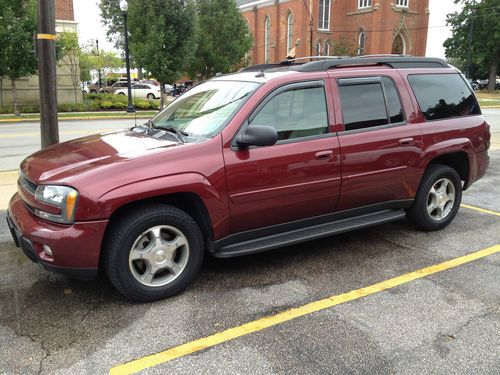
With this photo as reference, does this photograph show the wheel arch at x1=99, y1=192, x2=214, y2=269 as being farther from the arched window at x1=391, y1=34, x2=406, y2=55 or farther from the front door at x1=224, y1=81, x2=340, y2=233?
the arched window at x1=391, y1=34, x2=406, y2=55

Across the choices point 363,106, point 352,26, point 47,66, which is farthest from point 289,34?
point 363,106

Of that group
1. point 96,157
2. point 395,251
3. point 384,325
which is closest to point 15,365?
point 96,157

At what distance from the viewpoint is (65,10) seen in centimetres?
→ 2923

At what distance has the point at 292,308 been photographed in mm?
3617

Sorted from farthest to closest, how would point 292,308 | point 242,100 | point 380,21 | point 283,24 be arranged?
point 283,24 → point 380,21 → point 242,100 → point 292,308

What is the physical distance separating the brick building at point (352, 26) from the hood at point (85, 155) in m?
47.8

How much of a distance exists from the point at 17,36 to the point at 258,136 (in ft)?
67.3

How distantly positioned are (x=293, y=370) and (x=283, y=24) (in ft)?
193

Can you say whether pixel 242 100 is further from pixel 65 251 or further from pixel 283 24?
pixel 283 24

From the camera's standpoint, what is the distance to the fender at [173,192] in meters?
3.38

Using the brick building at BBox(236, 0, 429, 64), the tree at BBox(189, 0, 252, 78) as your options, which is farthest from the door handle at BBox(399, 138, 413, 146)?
the brick building at BBox(236, 0, 429, 64)

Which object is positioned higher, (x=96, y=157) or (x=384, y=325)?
(x=96, y=157)

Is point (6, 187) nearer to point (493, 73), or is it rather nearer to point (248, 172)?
point (248, 172)

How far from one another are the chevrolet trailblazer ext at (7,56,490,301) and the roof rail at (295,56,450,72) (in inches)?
0.6
